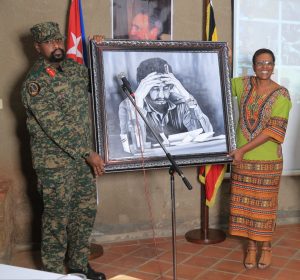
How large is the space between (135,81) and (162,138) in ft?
1.41

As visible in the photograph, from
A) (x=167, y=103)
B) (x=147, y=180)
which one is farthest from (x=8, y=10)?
(x=147, y=180)

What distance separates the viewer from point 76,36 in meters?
3.15

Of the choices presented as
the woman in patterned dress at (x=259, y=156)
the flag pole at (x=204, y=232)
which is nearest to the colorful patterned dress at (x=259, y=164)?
the woman in patterned dress at (x=259, y=156)

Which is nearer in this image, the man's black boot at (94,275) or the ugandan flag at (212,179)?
the man's black boot at (94,275)

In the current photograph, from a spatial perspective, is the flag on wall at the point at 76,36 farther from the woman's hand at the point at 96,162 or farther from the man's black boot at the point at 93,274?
the man's black boot at the point at 93,274

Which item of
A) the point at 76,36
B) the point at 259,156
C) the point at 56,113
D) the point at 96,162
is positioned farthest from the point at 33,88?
the point at 259,156

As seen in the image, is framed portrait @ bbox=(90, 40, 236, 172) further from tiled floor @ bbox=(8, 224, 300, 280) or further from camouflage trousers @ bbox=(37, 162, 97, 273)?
tiled floor @ bbox=(8, 224, 300, 280)

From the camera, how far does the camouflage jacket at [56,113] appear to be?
2.57 m

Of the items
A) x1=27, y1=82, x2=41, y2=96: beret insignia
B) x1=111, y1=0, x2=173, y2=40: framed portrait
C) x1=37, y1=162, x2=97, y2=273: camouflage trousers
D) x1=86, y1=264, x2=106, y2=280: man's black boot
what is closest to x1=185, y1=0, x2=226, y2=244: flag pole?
x1=111, y1=0, x2=173, y2=40: framed portrait

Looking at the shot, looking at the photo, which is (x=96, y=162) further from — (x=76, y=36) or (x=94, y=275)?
(x=76, y=36)

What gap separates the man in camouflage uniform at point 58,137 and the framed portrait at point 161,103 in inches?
4.6

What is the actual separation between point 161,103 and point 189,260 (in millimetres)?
1212

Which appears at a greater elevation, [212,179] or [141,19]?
[141,19]

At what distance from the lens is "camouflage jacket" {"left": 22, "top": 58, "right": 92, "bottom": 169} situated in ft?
8.45
